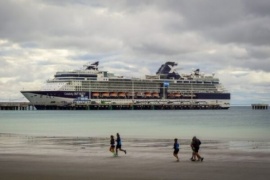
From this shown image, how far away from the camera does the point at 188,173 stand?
17.2 m

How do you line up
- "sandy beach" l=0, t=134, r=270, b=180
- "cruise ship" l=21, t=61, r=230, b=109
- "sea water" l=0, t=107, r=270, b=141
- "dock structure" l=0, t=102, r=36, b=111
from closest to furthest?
"sandy beach" l=0, t=134, r=270, b=180, "sea water" l=0, t=107, r=270, b=141, "cruise ship" l=21, t=61, r=230, b=109, "dock structure" l=0, t=102, r=36, b=111

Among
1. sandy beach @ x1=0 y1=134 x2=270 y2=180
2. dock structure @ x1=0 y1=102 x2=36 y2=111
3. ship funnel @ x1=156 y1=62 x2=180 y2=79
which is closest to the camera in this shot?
sandy beach @ x1=0 y1=134 x2=270 y2=180

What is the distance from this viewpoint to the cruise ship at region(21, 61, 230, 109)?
15112cm

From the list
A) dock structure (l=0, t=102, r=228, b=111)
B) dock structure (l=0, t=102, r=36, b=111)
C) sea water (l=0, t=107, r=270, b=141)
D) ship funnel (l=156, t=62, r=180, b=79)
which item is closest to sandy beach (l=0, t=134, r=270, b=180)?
sea water (l=0, t=107, r=270, b=141)

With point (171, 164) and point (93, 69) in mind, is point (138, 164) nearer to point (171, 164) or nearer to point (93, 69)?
point (171, 164)

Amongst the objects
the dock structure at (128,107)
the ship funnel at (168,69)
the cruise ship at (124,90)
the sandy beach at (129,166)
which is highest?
the ship funnel at (168,69)

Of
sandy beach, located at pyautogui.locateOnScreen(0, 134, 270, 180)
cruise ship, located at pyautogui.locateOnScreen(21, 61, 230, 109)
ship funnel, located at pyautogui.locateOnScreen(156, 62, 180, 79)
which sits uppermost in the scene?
ship funnel, located at pyautogui.locateOnScreen(156, 62, 180, 79)

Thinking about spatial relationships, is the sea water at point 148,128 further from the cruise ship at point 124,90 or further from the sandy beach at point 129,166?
the cruise ship at point 124,90

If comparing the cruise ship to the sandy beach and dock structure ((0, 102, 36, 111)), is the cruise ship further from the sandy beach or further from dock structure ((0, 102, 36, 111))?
the sandy beach

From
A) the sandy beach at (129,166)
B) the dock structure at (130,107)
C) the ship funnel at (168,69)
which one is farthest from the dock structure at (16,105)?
the sandy beach at (129,166)

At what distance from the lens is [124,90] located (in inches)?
6166

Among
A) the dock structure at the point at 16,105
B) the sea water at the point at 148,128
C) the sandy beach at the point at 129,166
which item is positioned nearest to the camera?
the sandy beach at the point at 129,166

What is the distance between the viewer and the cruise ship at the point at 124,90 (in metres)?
151

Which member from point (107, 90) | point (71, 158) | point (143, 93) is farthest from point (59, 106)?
point (71, 158)
